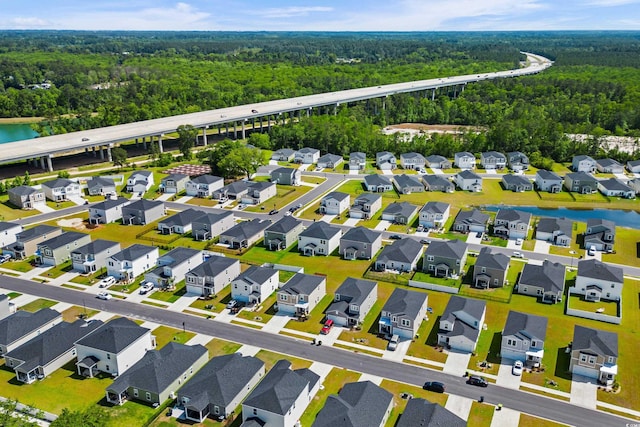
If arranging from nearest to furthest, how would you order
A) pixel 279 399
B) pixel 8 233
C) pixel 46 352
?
pixel 279 399 < pixel 46 352 < pixel 8 233

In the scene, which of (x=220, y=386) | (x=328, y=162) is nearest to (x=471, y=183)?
(x=328, y=162)

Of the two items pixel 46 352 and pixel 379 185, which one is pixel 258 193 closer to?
pixel 379 185

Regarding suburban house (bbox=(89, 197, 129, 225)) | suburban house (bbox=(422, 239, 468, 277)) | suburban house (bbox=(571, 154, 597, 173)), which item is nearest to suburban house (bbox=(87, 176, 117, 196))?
suburban house (bbox=(89, 197, 129, 225))

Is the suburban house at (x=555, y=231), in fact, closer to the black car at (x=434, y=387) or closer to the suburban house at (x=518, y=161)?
the suburban house at (x=518, y=161)

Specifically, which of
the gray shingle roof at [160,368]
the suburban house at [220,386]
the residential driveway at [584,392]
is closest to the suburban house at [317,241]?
the gray shingle roof at [160,368]

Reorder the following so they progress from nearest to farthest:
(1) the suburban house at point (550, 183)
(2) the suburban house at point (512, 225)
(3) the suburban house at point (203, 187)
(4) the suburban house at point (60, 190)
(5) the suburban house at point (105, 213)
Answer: (2) the suburban house at point (512, 225)
(5) the suburban house at point (105, 213)
(4) the suburban house at point (60, 190)
(3) the suburban house at point (203, 187)
(1) the suburban house at point (550, 183)

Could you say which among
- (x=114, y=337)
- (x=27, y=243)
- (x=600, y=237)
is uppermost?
(x=114, y=337)
